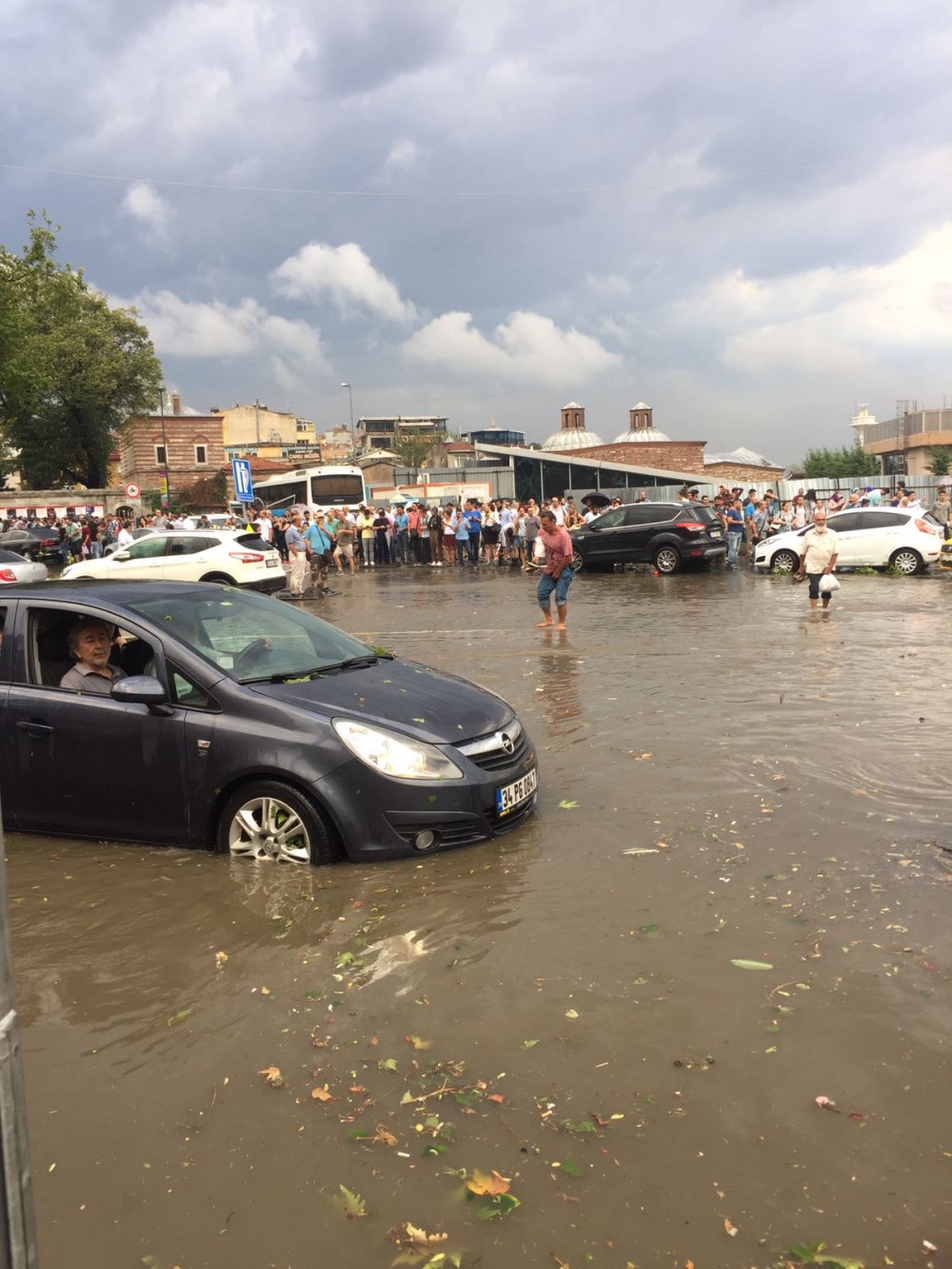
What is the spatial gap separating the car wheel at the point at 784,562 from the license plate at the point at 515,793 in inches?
750

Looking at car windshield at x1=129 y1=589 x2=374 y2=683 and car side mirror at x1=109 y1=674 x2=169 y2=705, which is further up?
car windshield at x1=129 y1=589 x2=374 y2=683

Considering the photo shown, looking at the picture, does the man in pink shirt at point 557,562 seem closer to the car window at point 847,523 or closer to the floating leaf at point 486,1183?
the car window at point 847,523

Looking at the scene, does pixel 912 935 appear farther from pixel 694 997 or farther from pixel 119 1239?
pixel 119 1239

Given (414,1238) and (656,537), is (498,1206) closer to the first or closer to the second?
(414,1238)

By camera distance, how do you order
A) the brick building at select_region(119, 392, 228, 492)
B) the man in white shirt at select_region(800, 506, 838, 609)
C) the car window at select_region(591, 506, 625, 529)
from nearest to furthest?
the man in white shirt at select_region(800, 506, 838, 609)
the car window at select_region(591, 506, 625, 529)
the brick building at select_region(119, 392, 228, 492)

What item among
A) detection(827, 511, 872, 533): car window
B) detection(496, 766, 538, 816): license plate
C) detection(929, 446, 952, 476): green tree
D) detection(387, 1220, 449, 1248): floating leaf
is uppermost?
detection(929, 446, 952, 476): green tree

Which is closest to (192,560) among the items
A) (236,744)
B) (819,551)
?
(819,551)

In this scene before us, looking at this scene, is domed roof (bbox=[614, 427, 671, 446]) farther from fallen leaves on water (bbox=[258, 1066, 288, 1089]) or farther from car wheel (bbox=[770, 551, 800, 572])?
fallen leaves on water (bbox=[258, 1066, 288, 1089])

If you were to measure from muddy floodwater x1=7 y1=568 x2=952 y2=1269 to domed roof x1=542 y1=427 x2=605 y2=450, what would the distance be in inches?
3510

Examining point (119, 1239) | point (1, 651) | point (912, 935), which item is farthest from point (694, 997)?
point (1, 651)

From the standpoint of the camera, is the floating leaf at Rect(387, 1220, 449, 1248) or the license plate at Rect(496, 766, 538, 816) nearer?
the floating leaf at Rect(387, 1220, 449, 1248)

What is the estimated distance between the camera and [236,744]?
5.18 meters

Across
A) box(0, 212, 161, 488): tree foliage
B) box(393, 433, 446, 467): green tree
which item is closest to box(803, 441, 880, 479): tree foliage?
box(393, 433, 446, 467): green tree

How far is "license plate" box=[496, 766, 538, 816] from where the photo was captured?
5.52m
